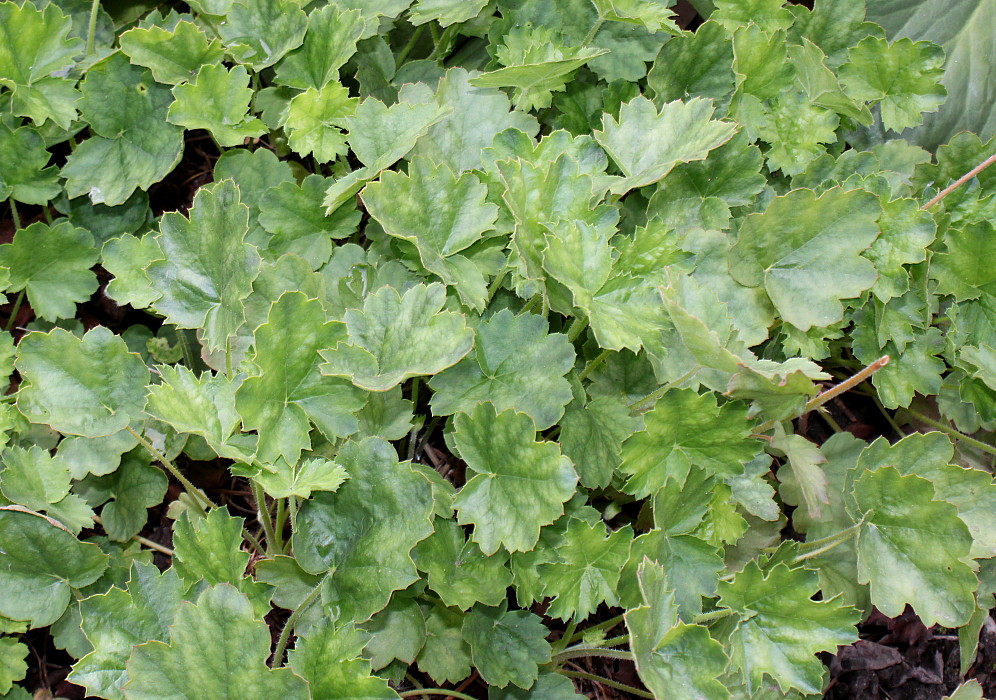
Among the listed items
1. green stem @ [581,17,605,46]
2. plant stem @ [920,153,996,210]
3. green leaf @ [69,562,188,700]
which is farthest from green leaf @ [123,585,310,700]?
plant stem @ [920,153,996,210]

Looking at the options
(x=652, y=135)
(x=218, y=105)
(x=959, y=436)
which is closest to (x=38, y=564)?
(x=218, y=105)

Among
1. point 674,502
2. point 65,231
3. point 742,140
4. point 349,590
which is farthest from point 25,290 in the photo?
point 742,140

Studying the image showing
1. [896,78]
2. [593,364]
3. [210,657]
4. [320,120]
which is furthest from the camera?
[896,78]

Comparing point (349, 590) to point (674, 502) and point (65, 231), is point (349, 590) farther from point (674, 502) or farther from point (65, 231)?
point (65, 231)

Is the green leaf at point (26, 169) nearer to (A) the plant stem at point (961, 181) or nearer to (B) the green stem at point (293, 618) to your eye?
(B) the green stem at point (293, 618)

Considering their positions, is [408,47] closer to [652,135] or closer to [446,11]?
[446,11]

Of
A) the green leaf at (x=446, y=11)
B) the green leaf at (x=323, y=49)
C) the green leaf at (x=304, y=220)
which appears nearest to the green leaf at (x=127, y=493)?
the green leaf at (x=304, y=220)

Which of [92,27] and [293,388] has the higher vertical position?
[92,27]
